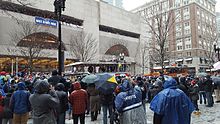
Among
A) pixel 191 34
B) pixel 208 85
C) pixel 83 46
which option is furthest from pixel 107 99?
pixel 191 34

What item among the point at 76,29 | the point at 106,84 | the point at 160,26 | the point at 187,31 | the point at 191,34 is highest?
the point at 187,31

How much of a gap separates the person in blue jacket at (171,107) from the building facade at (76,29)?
70.6 feet

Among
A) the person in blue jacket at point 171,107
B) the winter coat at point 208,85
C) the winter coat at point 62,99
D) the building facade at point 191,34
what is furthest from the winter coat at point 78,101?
the building facade at point 191,34

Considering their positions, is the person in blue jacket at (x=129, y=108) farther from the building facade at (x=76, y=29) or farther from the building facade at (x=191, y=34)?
the building facade at (x=191, y=34)

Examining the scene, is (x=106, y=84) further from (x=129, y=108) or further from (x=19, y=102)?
(x=129, y=108)

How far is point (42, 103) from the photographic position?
522 cm

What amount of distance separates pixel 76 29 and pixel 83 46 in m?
4.11

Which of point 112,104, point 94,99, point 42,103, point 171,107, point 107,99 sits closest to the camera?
point 171,107

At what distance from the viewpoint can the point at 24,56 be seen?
109 ft

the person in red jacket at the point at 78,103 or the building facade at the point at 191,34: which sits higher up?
the building facade at the point at 191,34

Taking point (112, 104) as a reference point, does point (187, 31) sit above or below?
above

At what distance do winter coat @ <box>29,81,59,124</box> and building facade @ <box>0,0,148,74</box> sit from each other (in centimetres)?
2009

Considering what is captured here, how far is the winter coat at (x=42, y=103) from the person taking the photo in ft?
17.2

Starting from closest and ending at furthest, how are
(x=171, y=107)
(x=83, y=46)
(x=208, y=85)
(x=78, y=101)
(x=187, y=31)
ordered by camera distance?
(x=171, y=107), (x=78, y=101), (x=208, y=85), (x=83, y=46), (x=187, y=31)
